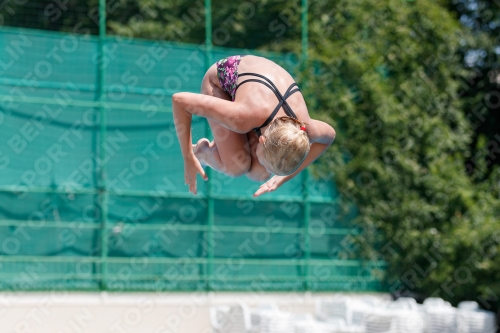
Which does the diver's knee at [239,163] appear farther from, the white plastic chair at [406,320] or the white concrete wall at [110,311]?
the white concrete wall at [110,311]

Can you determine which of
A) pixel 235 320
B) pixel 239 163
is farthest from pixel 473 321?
pixel 239 163

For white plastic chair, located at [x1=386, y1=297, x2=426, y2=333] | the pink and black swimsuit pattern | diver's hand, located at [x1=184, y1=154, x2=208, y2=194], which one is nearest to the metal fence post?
Answer: white plastic chair, located at [x1=386, y1=297, x2=426, y2=333]

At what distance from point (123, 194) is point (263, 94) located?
20.5 feet

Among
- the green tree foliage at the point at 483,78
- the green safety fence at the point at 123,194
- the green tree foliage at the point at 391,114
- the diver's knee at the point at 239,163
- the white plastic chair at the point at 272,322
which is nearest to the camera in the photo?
the diver's knee at the point at 239,163

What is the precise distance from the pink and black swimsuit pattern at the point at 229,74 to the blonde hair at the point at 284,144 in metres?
0.47

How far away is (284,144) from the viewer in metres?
3.89

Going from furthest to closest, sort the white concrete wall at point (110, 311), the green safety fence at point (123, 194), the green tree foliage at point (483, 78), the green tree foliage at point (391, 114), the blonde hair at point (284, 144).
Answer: the green tree foliage at point (483, 78) < the green tree foliage at point (391, 114) < the green safety fence at point (123, 194) < the white concrete wall at point (110, 311) < the blonde hair at point (284, 144)

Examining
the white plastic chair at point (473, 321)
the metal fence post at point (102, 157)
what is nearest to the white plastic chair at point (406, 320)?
the white plastic chair at point (473, 321)

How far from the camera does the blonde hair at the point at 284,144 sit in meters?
3.90

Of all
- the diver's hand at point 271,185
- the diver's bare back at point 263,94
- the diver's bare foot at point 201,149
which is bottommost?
the diver's hand at point 271,185

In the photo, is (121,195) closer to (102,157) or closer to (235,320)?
(102,157)

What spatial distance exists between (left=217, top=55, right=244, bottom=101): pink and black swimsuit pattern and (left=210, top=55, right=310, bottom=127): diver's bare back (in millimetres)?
38

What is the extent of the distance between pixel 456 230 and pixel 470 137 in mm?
2073

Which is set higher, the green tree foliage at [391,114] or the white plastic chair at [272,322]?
the green tree foliage at [391,114]
